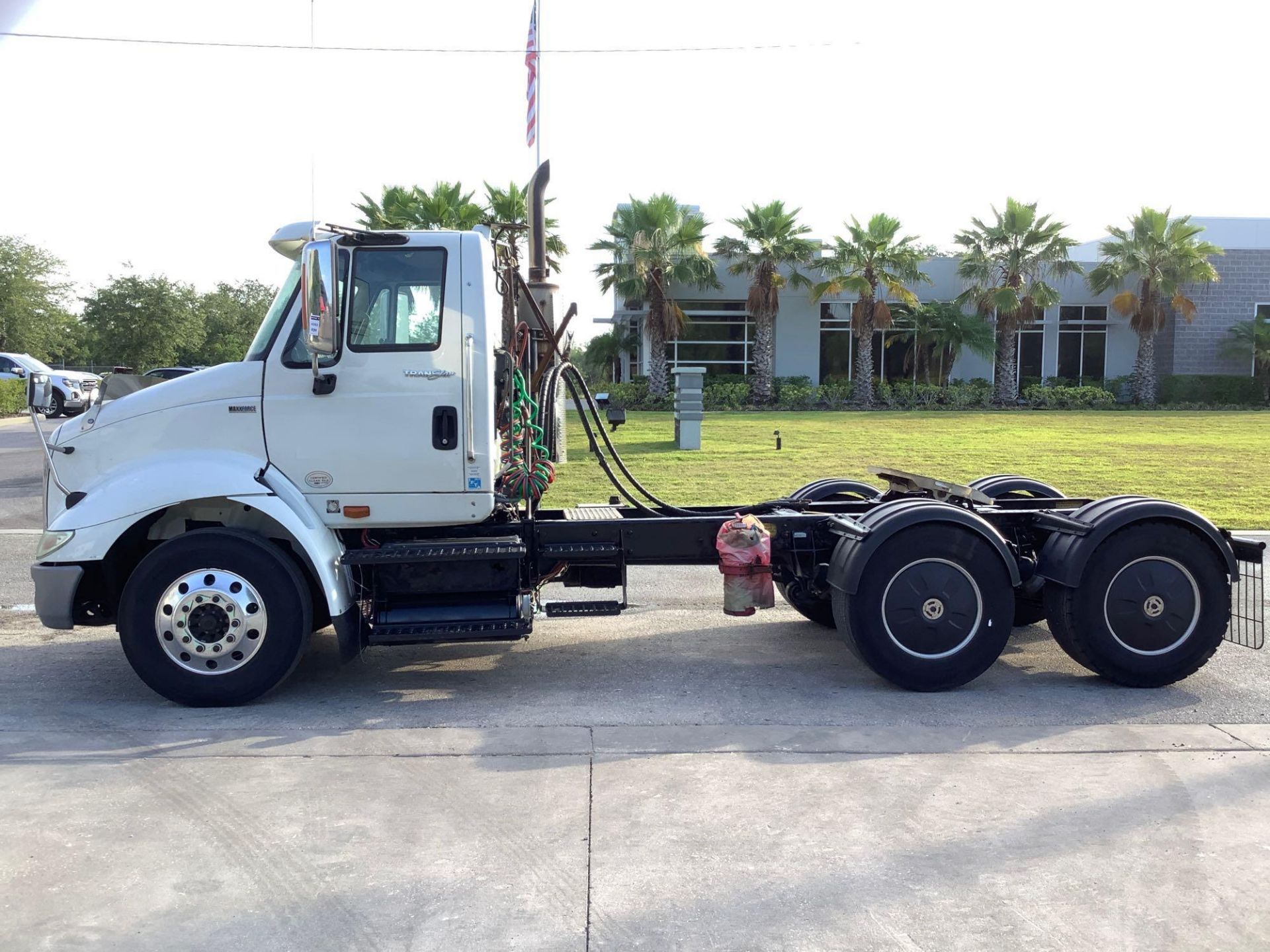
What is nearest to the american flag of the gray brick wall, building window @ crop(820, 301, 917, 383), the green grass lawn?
the green grass lawn

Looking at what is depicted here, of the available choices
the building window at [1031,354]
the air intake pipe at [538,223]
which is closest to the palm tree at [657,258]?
the building window at [1031,354]

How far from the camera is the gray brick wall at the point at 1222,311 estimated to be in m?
39.7

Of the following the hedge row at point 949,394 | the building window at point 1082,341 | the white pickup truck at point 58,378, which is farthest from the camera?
the building window at point 1082,341

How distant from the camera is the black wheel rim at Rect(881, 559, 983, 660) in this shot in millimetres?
6066

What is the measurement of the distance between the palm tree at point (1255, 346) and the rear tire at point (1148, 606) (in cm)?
3720

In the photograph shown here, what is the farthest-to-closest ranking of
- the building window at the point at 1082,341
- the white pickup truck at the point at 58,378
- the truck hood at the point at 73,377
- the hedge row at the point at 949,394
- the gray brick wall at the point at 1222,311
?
1. the building window at the point at 1082,341
2. the gray brick wall at the point at 1222,311
3. the hedge row at the point at 949,394
4. the truck hood at the point at 73,377
5. the white pickup truck at the point at 58,378

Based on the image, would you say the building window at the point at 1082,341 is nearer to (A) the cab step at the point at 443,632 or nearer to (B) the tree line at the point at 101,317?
(B) the tree line at the point at 101,317

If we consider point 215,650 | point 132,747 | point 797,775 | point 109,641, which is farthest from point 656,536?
point 109,641

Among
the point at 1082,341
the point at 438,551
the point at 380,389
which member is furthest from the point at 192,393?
the point at 1082,341

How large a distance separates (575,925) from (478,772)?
57.3 inches

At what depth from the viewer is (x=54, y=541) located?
582 centimetres

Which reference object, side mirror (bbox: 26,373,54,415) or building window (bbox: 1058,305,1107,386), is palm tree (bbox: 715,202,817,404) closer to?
building window (bbox: 1058,305,1107,386)

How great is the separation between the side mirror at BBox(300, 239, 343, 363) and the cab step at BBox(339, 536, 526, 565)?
3.98 ft

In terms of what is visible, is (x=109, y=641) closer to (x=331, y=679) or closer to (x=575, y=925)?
(x=331, y=679)
